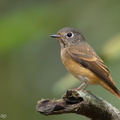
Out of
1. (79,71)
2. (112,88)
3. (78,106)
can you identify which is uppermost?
(79,71)

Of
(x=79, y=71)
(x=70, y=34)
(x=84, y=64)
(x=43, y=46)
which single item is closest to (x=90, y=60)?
(x=84, y=64)

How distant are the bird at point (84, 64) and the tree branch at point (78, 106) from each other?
999 mm

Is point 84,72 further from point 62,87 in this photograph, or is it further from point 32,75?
point 32,75

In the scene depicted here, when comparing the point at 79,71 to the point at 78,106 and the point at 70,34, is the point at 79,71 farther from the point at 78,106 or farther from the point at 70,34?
the point at 78,106

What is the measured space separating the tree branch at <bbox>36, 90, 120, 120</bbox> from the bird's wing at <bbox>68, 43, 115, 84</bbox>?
1.06 m

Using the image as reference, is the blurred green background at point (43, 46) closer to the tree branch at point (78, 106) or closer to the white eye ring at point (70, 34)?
the white eye ring at point (70, 34)

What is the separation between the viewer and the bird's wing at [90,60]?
6.76 meters

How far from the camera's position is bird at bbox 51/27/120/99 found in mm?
6734

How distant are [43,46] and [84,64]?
1.37 m

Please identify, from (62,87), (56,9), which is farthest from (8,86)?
(62,87)

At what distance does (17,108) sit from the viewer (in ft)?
29.4

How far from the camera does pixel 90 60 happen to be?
720cm

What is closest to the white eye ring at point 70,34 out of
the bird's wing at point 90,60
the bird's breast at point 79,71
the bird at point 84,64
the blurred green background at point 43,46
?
the bird at point 84,64

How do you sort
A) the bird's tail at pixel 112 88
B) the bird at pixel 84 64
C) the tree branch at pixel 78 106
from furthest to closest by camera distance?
the bird at pixel 84 64 < the bird's tail at pixel 112 88 < the tree branch at pixel 78 106
